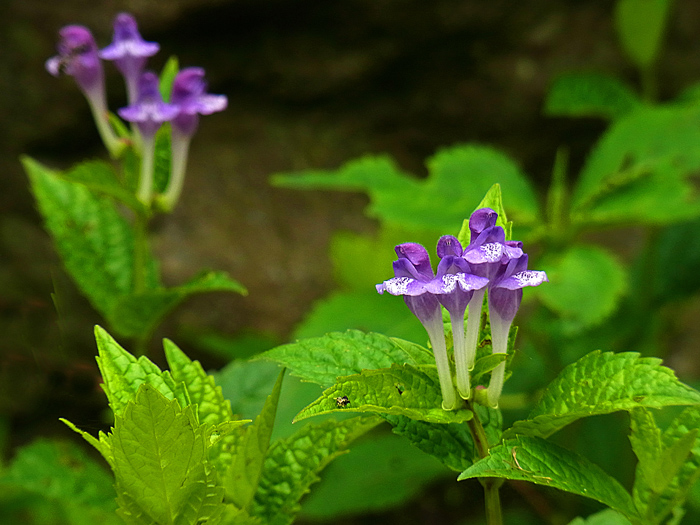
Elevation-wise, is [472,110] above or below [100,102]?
above

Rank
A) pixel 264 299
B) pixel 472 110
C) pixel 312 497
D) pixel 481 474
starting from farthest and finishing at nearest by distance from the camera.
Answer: pixel 472 110, pixel 264 299, pixel 312 497, pixel 481 474

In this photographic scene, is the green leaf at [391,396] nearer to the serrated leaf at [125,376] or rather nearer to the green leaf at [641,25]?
the serrated leaf at [125,376]

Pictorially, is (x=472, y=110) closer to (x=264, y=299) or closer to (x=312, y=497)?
(x=264, y=299)

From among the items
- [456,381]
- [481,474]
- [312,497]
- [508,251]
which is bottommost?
[312,497]

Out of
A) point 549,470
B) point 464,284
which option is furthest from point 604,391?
point 464,284

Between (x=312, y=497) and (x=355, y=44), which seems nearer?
(x=312, y=497)

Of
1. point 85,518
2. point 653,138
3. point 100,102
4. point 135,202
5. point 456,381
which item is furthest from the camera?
point 653,138

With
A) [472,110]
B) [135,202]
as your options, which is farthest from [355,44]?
[135,202]
